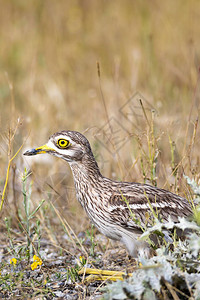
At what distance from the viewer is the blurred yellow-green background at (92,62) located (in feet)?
20.0

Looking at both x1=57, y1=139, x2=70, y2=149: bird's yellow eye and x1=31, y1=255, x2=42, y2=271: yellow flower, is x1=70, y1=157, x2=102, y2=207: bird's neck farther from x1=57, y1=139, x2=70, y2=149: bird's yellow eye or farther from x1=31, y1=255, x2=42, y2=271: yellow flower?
x1=31, y1=255, x2=42, y2=271: yellow flower

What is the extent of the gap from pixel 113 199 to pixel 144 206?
0.22 metres

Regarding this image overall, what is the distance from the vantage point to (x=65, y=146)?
12.4 feet

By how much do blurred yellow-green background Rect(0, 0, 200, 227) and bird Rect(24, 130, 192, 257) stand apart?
1.25 meters

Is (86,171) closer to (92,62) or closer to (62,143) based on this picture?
(62,143)

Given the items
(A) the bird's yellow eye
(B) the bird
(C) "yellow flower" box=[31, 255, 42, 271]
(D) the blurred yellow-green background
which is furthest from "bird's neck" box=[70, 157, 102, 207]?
(D) the blurred yellow-green background

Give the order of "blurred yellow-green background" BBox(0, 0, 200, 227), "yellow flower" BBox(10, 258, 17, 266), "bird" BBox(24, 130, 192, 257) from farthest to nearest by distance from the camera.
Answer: "blurred yellow-green background" BBox(0, 0, 200, 227)
"bird" BBox(24, 130, 192, 257)
"yellow flower" BBox(10, 258, 17, 266)

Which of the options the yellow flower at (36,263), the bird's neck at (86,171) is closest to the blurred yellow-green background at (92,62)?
the bird's neck at (86,171)

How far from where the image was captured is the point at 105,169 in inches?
209

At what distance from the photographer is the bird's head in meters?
3.79

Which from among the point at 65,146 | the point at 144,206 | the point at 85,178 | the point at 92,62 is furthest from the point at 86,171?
the point at 92,62

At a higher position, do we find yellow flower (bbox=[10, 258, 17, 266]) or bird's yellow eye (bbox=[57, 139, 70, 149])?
bird's yellow eye (bbox=[57, 139, 70, 149])

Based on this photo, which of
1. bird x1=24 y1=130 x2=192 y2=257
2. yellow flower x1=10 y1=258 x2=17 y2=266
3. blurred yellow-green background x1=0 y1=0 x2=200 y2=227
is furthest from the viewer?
blurred yellow-green background x1=0 y1=0 x2=200 y2=227

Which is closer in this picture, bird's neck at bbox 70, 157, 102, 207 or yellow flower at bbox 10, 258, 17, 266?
yellow flower at bbox 10, 258, 17, 266
